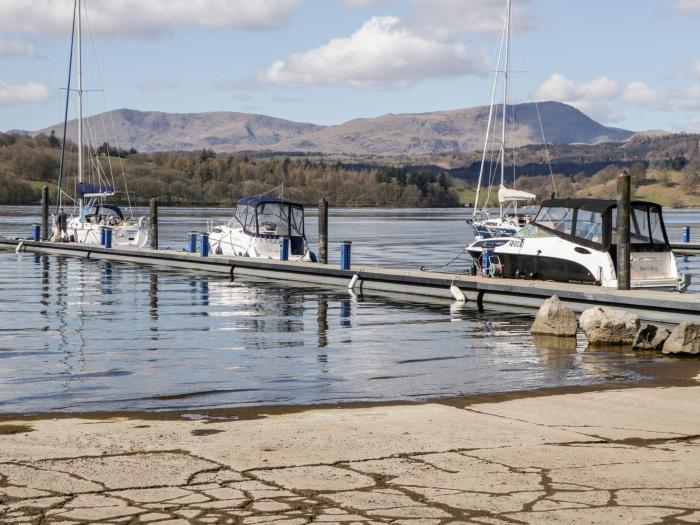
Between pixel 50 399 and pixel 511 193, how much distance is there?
173 ft

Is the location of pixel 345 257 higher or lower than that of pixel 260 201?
lower

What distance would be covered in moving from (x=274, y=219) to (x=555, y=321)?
→ 24.6 meters

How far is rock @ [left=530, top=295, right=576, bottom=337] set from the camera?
66.8ft

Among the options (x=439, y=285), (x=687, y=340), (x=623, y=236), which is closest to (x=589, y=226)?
(x=623, y=236)

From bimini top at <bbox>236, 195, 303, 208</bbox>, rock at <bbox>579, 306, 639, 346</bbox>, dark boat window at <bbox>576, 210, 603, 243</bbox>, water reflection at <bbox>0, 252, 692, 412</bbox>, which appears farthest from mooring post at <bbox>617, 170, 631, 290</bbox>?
bimini top at <bbox>236, 195, 303, 208</bbox>

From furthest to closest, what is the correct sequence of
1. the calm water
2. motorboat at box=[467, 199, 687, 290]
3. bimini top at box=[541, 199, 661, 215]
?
bimini top at box=[541, 199, 661, 215] < motorboat at box=[467, 199, 687, 290] < the calm water

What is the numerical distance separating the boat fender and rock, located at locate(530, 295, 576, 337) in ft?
25.5

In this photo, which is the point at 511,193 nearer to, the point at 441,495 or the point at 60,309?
the point at 60,309

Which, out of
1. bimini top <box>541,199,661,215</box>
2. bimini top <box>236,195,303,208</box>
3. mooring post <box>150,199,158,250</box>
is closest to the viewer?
bimini top <box>541,199,661,215</box>

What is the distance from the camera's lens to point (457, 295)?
2892cm

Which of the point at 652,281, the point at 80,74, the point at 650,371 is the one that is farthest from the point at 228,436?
the point at 80,74

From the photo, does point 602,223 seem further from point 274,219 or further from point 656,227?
point 274,219

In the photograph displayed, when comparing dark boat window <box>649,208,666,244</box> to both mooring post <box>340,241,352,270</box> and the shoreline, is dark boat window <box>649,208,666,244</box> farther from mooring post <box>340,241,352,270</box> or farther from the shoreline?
the shoreline

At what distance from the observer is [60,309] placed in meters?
26.4
